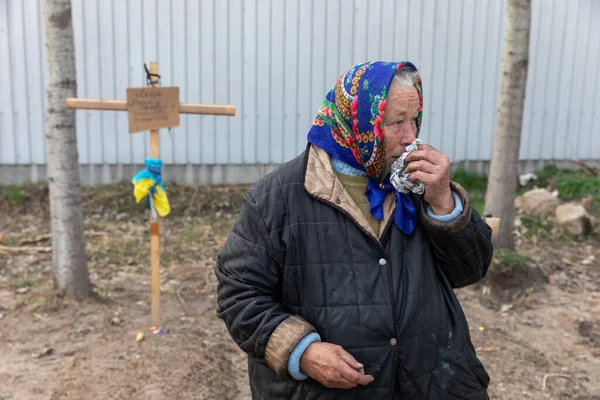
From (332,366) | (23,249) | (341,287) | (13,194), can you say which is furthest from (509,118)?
(13,194)

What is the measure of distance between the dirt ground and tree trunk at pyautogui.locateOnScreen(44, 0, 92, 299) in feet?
0.74

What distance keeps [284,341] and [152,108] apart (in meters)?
2.45

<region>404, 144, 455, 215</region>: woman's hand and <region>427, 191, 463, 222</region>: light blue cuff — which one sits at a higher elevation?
<region>404, 144, 455, 215</region>: woman's hand

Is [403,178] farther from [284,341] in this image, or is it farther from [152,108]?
[152,108]

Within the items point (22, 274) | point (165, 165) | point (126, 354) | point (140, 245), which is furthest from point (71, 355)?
point (165, 165)

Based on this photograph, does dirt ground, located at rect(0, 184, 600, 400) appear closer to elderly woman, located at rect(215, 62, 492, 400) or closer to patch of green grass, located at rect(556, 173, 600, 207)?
patch of green grass, located at rect(556, 173, 600, 207)

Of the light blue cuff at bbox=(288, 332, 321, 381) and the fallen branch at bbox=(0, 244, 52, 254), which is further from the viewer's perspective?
the fallen branch at bbox=(0, 244, 52, 254)

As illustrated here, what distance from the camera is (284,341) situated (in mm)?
1682

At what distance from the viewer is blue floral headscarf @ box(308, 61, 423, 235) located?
173cm

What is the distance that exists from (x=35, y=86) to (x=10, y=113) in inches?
17.3

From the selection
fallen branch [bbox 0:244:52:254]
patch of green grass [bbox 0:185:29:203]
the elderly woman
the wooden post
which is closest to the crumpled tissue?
the elderly woman

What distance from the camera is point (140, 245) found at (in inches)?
232

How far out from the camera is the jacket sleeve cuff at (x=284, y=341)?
1.68 meters

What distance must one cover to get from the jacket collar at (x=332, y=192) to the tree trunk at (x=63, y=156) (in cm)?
277
